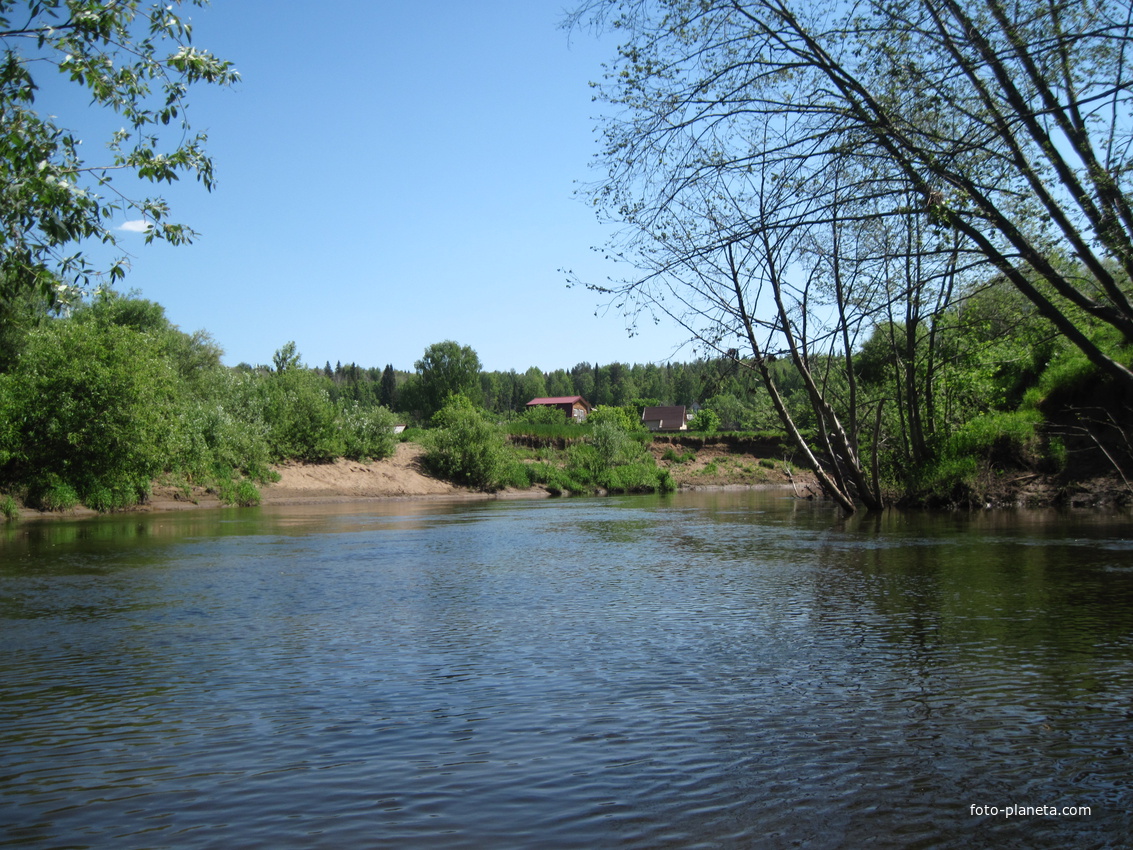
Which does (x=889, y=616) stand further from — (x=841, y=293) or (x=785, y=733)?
(x=841, y=293)

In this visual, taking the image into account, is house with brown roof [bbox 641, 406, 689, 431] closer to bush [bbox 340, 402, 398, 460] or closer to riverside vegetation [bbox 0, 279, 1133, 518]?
bush [bbox 340, 402, 398, 460]

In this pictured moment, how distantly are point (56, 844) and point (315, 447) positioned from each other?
1785 inches

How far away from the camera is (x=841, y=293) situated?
61.8 feet

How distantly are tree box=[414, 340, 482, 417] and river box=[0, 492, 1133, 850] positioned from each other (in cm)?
12080

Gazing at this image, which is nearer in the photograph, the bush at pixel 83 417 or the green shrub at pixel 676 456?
the bush at pixel 83 417

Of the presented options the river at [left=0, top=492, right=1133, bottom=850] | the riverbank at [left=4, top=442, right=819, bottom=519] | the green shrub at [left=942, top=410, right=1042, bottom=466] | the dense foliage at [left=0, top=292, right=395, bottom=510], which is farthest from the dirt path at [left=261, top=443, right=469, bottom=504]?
the river at [left=0, top=492, right=1133, bottom=850]

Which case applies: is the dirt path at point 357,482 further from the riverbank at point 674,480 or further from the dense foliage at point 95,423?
the dense foliage at point 95,423

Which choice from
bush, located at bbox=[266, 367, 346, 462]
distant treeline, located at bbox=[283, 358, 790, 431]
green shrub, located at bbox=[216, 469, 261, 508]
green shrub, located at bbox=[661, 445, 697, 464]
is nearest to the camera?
distant treeline, located at bbox=[283, 358, 790, 431]

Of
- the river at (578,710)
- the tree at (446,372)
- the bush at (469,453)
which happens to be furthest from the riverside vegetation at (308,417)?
the tree at (446,372)

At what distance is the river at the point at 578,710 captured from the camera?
3.48 meters

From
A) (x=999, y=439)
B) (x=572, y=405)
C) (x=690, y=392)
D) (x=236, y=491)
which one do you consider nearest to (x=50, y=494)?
(x=236, y=491)

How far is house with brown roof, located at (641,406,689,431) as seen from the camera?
142500 millimetres

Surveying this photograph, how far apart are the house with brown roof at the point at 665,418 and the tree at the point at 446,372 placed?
29931 millimetres

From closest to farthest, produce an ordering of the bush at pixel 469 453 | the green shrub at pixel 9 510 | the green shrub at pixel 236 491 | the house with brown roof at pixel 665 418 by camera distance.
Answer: the green shrub at pixel 9 510, the green shrub at pixel 236 491, the bush at pixel 469 453, the house with brown roof at pixel 665 418
